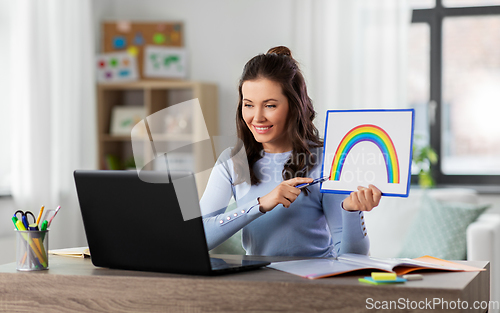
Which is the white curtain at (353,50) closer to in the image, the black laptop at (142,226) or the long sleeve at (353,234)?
the long sleeve at (353,234)

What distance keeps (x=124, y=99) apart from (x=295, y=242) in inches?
118

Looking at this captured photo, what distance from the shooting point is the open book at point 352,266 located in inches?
39.7

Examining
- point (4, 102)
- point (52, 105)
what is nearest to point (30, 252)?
point (4, 102)

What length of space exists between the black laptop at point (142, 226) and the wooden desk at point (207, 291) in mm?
27

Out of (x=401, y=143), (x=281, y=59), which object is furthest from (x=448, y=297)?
(x=281, y=59)

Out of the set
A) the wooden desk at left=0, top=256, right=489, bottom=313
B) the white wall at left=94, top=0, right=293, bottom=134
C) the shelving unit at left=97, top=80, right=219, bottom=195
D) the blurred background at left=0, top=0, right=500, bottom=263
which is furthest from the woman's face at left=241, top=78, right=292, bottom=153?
the white wall at left=94, top=0, right=293, bottom=134

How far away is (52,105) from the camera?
3.39 meters

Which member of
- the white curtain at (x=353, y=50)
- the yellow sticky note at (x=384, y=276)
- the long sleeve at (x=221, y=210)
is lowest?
the yellow sticky note at (x=384, y=276)

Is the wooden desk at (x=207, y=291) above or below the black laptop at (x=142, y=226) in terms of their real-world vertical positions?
below

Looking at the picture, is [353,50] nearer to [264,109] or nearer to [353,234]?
[264,109]

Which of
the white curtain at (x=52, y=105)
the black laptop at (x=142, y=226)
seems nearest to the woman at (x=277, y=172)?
the black laptop at (x=142, y=226)

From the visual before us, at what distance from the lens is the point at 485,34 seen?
3.71 meters

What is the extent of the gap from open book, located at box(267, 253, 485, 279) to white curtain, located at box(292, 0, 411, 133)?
2568 millimetres

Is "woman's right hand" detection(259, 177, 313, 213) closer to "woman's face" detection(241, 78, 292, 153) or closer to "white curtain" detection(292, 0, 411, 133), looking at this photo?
"woman's face" detection(241, 78, 292, 153)
